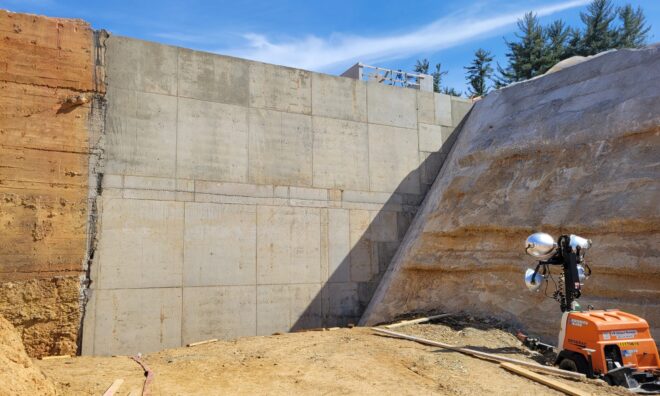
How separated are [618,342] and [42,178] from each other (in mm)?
9951

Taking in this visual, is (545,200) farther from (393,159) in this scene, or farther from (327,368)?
(327,368)

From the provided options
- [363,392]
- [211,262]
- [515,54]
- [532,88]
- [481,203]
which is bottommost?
[363,392]

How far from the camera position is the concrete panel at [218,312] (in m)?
11.3

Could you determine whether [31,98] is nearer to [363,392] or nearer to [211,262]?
[211,262]

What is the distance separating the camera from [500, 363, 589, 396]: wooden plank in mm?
6731

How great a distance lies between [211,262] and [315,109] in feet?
15.1

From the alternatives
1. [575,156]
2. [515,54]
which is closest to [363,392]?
[575,156]

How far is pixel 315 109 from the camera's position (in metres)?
13.6

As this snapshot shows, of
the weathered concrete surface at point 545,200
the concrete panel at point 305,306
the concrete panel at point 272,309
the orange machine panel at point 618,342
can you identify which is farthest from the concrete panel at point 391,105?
the orange machine panel at point 618,342

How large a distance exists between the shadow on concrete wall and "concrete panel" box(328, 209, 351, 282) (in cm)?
2

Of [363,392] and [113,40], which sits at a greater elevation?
[113,40]

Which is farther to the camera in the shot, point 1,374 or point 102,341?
point 102,341

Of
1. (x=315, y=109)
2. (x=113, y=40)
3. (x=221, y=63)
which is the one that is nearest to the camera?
(x=113, y=40)

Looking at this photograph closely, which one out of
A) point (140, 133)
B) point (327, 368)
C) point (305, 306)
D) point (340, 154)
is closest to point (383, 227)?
point (340, 154)
